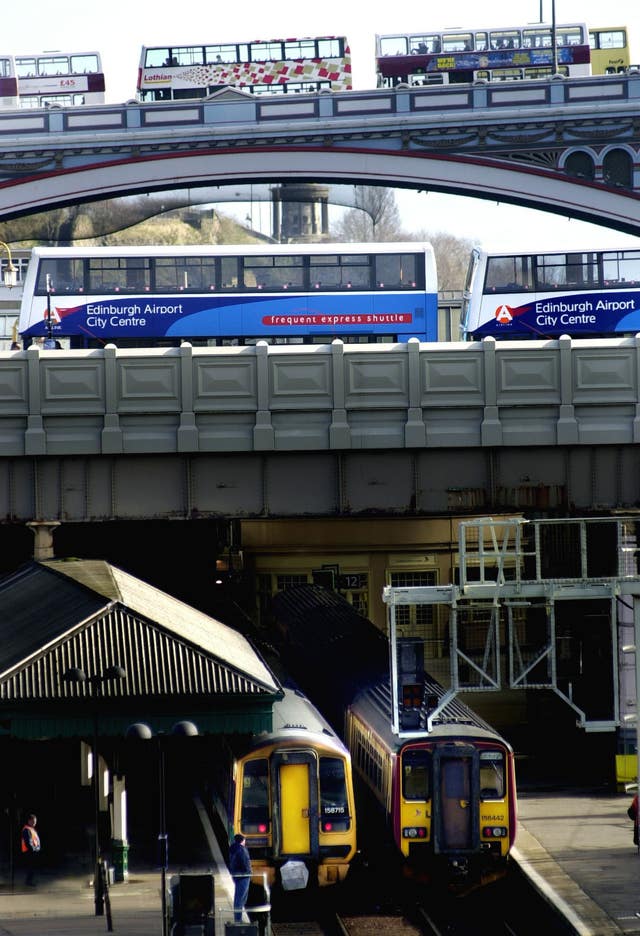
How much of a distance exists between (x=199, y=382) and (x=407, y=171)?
3313 centimetres

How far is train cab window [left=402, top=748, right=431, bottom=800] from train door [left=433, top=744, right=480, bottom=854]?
0.40 ft

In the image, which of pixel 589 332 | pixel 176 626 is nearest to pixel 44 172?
pixel 589 332

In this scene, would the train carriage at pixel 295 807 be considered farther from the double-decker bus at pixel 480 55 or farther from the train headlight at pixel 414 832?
the double-decker bus at pixel 480 55

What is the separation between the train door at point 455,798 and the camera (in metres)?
18.3

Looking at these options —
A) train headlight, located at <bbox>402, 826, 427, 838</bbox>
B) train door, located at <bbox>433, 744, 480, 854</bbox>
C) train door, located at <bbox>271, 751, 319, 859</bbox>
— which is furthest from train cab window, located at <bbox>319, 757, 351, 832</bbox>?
train door, located at <bbox>433, 744, 480, 854</bbox>

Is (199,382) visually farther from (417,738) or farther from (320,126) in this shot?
(320,126)

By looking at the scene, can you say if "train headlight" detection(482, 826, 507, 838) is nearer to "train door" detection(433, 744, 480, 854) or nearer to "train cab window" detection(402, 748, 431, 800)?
"train door" detection(433, 744, 480, 854)

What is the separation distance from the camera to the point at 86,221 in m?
65.9

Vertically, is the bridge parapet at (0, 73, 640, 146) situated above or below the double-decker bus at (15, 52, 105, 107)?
below

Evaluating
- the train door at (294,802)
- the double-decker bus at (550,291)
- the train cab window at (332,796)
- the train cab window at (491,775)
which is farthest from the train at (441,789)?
the double-decker bus at (550,291)

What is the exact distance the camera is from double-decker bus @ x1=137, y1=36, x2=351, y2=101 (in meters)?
62.6

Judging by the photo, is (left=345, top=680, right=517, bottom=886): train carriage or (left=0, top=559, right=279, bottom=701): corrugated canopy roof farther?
(left=345, top=680, right=517, bottom=886): train carriage

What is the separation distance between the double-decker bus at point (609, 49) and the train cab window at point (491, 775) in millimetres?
75012

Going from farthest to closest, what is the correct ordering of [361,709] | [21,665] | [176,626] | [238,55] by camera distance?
[238,55], [361,709], [176,626], [21,665]
